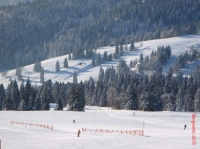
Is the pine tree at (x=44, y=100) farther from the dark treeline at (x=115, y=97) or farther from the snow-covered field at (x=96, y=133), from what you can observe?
the snow-covered field at (x=96, y=133)

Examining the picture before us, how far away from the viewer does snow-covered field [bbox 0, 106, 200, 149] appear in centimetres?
5034

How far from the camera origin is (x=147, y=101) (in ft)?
375

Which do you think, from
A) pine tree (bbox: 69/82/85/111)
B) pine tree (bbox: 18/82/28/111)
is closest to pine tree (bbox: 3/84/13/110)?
pine tree (bbox: 18/82/28/111)

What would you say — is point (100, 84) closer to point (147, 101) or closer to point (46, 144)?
point (147, 101)

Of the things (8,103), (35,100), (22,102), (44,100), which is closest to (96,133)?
(44,100)

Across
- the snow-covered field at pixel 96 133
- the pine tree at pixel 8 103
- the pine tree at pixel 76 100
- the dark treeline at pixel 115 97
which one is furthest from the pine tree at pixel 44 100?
the snow-covered field at pixel 96 133

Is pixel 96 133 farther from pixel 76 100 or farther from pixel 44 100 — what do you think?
pixel 44 100

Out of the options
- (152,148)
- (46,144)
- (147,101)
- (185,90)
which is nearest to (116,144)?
(152,148)

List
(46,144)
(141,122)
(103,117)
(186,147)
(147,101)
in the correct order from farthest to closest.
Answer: (147,101)
(103,117)
(141,122)
(46,144)
(186,147)

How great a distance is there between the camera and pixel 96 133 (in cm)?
6675

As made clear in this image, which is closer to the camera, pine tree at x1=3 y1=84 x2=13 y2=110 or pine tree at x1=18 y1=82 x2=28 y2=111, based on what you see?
pine tree at x1=18 y1=82 x2=28 y2=111

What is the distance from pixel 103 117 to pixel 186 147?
47.3m

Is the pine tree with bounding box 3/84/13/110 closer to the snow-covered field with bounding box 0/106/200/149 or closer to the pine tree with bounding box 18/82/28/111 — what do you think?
the pine tree with bounding box 18/82/28/111

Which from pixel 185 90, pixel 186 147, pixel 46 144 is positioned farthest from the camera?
pixel 185 90
